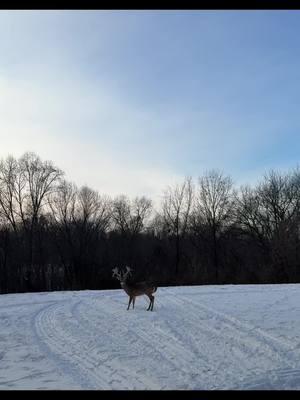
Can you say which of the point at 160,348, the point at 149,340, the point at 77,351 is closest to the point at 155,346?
the point at 160,348

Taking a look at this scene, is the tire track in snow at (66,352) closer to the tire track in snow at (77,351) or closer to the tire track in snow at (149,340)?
the tire track in snow at (77,351)

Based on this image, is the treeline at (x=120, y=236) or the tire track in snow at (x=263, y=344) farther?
the treeline at (x=120, y=236)

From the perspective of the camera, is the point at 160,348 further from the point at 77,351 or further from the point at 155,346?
the point at 77,351

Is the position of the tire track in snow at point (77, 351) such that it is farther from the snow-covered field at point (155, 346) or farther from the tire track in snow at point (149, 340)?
the tire track in snow at point (149, 340)

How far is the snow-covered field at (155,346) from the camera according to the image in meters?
6.52

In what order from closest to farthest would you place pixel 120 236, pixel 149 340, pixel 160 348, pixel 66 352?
pixel 66 352, pixel 160 348, pixel 149 340, pixel 120 236

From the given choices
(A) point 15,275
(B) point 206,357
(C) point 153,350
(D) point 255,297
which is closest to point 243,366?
(B) point 206,357

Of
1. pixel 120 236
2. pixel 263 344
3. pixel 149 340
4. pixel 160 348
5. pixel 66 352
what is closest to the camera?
pixel 66 352

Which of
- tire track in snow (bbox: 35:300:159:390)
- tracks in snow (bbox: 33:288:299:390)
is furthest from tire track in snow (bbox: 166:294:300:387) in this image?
tire track in snow (bbox: 35:300:159:390)

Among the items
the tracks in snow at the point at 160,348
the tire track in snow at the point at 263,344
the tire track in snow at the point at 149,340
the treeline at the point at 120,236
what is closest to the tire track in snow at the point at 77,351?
the tracks in snow at the point at 160,348

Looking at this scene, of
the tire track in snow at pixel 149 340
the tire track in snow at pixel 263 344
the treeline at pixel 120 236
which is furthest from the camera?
the treeline at pixel 120 236

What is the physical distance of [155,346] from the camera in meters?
8.88

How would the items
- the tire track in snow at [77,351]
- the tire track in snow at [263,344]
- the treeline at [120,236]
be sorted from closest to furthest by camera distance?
the tire track in snow at [77,351] < the tire track in snow at [263,344] < the treeline at [120,236]

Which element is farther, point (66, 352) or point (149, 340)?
point (149, 340)
